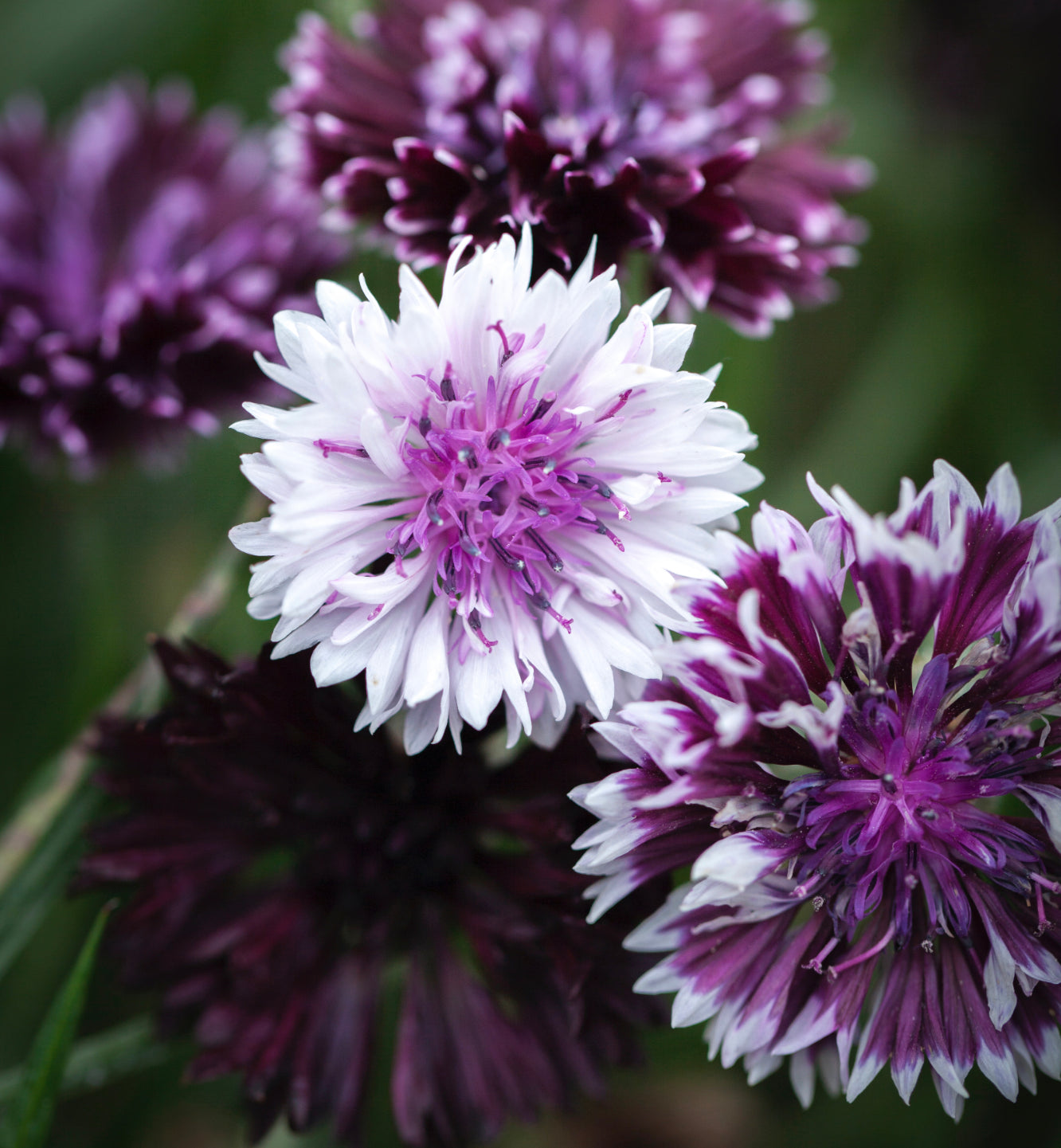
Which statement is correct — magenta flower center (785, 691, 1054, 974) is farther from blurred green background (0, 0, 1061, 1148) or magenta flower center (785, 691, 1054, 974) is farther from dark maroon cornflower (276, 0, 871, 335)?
blurred green background (0, 0, 1061, 1148)

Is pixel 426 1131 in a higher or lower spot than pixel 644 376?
lower

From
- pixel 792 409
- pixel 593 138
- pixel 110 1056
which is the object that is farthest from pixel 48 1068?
pixel 792 409

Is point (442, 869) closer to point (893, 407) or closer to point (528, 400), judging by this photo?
point (528, 400)

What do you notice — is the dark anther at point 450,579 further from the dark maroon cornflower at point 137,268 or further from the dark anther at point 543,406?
the dark maroon cornflower at point 137,268

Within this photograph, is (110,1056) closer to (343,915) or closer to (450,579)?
(343,915)

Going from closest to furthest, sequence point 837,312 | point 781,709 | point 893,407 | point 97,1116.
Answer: point 781,709, point 97,1116, point 893,407, point 837,312

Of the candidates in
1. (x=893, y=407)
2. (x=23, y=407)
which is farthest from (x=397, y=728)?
(x=893, y=407)

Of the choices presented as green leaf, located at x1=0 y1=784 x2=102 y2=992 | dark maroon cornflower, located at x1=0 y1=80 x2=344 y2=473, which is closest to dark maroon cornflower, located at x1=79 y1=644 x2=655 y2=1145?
green leaf, located at x1=0 y1=784 x2=102 y2=992

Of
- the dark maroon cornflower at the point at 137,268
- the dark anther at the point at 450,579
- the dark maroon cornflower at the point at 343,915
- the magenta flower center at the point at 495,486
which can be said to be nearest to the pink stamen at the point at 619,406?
the magenta flower center at the point at 495,486
